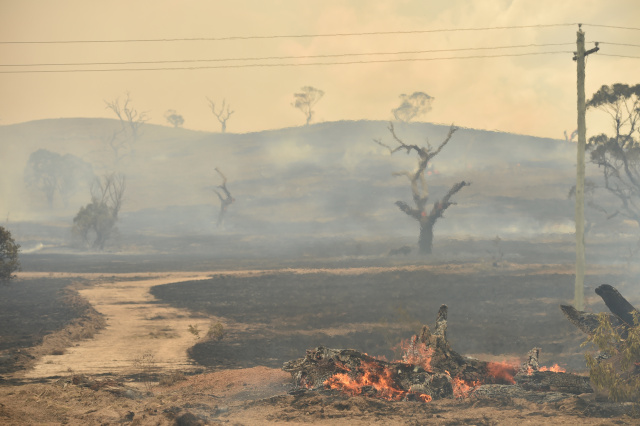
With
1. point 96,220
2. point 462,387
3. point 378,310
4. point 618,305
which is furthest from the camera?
point 96,220

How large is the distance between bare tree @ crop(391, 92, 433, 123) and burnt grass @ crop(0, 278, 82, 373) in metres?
124

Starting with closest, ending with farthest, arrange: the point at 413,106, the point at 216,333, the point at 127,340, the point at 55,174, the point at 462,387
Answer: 1. the point at 462,387
2. the point at 127,340
3. the point at 216,333
4. the point at 55,174
5. the point at 413,106

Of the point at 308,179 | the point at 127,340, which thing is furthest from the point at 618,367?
the point at 308,179

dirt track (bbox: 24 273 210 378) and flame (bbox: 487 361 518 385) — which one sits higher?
flame (bbox: 487 361 518 385)

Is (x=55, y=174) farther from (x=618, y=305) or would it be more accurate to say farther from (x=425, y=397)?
(x=618, y=305)

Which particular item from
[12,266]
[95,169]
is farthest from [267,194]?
[12,266]

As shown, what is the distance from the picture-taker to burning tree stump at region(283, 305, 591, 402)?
42.9 ft

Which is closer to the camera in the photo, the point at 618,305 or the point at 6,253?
the point at 618,305

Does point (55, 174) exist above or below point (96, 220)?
above

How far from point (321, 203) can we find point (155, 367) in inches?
3504

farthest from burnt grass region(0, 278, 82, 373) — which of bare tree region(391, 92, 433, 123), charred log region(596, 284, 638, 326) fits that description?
bare tree region(391, 92, 433, 123)

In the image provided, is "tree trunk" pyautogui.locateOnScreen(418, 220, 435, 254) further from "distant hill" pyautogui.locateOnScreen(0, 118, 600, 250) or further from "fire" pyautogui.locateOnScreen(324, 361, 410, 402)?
"fire" pyautogui.locateOnScreen(324, 361, 410, 402)

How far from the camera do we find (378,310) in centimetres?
3006

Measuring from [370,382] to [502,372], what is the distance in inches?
126
